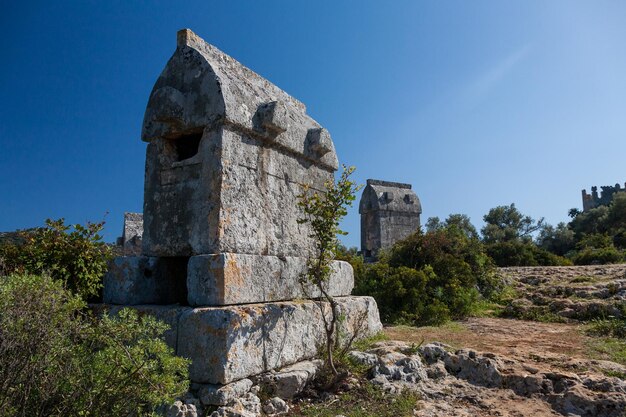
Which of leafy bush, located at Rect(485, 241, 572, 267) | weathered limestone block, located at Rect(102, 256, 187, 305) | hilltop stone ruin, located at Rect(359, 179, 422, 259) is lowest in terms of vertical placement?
weathered limestone block, located at Rect(102, 256, 187, 305)

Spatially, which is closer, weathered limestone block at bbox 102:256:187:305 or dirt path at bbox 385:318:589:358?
weathered limestone block at bbox 102:256:187:305

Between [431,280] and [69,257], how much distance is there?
7186mm

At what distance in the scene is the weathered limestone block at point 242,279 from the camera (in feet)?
12.1

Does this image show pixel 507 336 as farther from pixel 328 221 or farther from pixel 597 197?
pixel 597 197

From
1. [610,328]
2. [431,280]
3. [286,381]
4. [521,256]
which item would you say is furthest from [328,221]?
[521,256]

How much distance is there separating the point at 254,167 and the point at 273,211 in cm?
50

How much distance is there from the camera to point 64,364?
2.75 metres

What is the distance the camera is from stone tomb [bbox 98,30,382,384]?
12.0 ft

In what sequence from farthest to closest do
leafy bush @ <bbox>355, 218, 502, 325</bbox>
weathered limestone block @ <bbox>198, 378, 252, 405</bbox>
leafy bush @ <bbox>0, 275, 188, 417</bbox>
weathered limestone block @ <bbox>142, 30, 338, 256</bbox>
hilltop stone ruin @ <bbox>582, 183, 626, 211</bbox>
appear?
hilltop stone ruin @ <bbox>582, 183, 626, 211</bbox> → leafy bush @ <bbox>355, 218, 502, 325</bbox> → weathered limestone block @ <bbox>142, 30, 338, 256</bbox> → weathered limestone block @ <bbox>198, 378, 252, 405</bbox> → leafy bush @ <bbox>0, 275, 188, 417</bbox>

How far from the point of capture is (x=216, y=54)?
4.76 m

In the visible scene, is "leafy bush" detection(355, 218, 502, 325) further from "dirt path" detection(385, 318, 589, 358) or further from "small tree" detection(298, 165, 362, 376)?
"small tree" detection(298, 165, 362, 376)

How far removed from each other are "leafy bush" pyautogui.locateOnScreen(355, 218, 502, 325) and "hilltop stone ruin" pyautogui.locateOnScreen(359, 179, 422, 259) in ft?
19.7

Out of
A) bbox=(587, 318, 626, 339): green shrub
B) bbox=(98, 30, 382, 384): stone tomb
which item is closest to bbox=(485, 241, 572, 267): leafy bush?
bbox=(587, 318, 626, 339): green shrub

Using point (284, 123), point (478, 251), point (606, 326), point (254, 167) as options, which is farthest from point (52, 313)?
point (478, 251)
